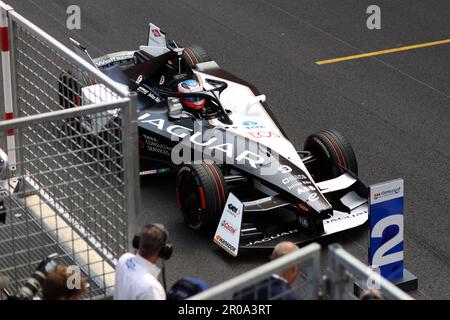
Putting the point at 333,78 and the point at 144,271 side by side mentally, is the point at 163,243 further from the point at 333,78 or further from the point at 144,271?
the point at 333,78

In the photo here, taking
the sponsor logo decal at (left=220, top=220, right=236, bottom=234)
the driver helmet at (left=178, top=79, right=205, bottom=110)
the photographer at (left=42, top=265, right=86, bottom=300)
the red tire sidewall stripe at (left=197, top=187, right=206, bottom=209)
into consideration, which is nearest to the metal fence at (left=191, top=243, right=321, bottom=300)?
the photographer at (left=42, top=265, right=86, bottom=300)

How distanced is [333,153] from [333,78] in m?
3.45

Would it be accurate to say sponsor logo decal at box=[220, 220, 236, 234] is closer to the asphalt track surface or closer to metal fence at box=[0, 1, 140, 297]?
the asphalt track surface

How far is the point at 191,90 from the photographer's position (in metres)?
9.88

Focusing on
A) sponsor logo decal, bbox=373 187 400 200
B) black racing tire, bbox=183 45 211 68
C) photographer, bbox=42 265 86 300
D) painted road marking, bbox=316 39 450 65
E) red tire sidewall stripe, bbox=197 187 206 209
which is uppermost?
black racing tire, bbox=183 45 211 68

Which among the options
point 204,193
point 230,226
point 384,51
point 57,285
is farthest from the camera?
point 384,51

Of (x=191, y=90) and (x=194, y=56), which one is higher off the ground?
(x=194, y=56)

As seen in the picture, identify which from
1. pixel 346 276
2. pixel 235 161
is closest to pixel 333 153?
pixel 235 161

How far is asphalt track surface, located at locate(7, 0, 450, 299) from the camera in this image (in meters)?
8.89

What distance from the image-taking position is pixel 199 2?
15.2 m

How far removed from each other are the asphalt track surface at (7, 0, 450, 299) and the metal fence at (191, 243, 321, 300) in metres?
4.00

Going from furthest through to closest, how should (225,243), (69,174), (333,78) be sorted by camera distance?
(333,78) < (225,243) < (69,174)

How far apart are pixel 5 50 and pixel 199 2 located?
8.56 metres
